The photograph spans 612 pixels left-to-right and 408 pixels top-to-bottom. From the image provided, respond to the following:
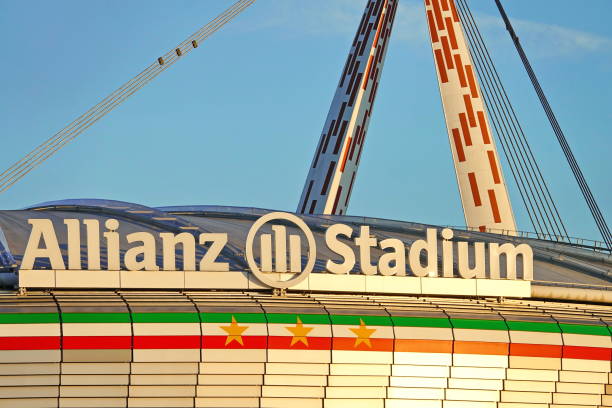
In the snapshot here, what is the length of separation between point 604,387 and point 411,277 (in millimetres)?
8319

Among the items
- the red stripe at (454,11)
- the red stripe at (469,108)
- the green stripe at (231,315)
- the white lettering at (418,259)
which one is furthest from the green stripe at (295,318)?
the red stripe at (454,11)

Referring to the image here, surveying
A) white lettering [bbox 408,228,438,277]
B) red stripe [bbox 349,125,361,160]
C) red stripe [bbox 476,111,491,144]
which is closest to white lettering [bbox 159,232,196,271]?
white lettering [bbox 408,228,438,277]

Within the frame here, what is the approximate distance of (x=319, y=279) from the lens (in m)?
50.5

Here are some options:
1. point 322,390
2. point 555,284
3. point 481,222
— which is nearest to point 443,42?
point 481,222

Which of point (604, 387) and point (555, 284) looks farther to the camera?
point (555, 284)

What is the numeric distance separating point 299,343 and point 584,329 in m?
11.6

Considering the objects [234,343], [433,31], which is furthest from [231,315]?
[433,31]

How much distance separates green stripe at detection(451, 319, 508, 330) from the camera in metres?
49.6

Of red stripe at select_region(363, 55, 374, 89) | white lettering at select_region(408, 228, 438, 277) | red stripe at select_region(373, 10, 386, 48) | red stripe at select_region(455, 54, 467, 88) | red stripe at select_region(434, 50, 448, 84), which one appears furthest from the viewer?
red stripe at select_region(373, 10, 386, 48)

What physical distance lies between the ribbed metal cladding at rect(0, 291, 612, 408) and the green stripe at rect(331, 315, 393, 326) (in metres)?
0.03

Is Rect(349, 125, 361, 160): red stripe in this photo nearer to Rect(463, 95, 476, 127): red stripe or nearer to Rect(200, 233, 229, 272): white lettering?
Rect(463, 95, 476, 127): red stripe

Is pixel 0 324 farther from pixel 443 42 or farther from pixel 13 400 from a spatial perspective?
pixel 443 42

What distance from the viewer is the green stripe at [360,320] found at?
157 ft

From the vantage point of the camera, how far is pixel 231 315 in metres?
46.4
